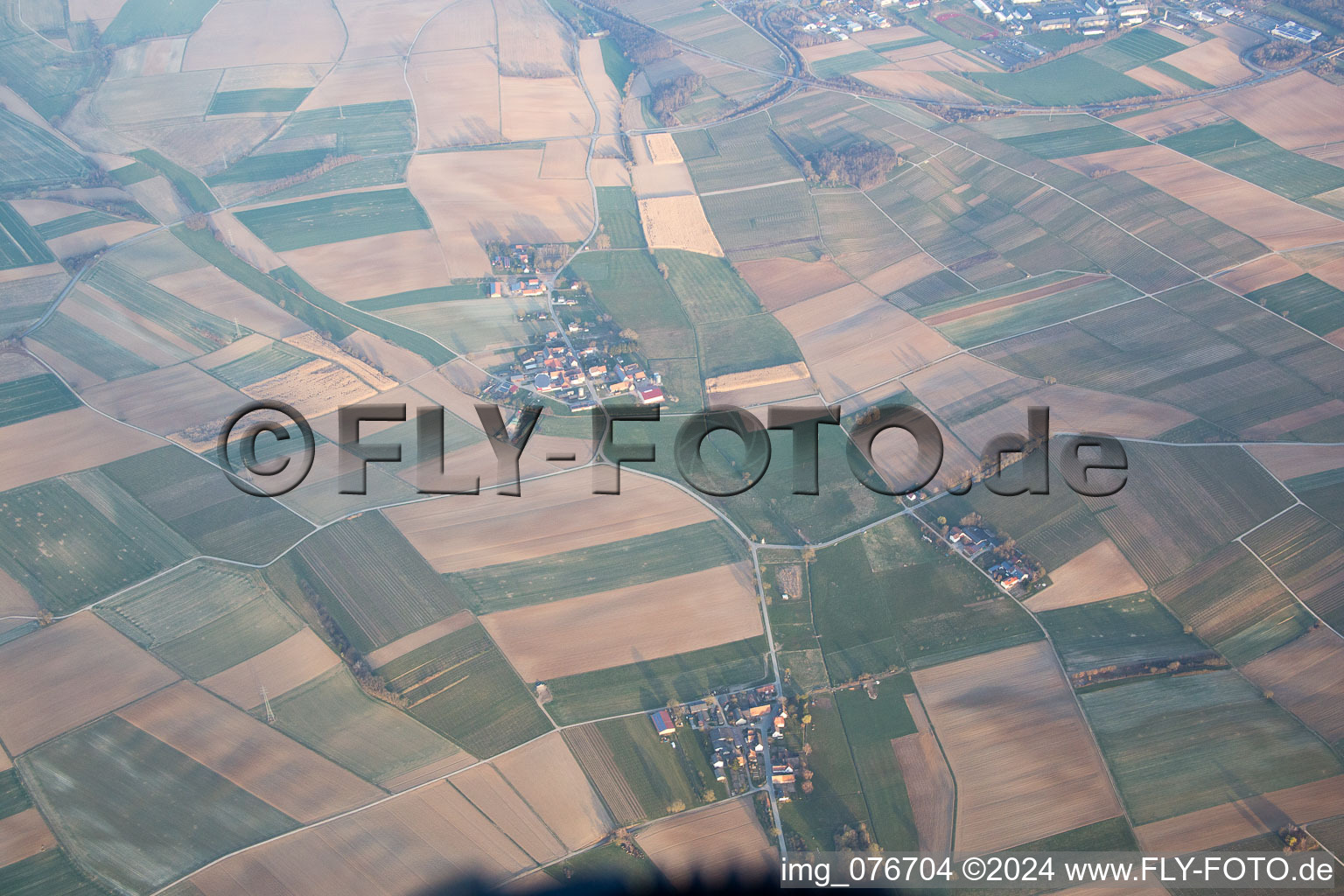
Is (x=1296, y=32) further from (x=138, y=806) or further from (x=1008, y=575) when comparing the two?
(x=138, y=806)

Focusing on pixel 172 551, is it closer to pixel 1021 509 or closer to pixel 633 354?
pixel 633 354

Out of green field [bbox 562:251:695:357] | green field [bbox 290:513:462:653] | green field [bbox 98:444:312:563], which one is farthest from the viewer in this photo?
green field [bbox 562:251:695:357]

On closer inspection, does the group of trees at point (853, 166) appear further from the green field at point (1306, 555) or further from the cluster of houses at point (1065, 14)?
the green field at point (1306, 555)

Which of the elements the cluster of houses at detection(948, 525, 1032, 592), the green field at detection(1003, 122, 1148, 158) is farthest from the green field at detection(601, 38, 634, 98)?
the cluster of houses at detection(948, 525, 1032, 592)

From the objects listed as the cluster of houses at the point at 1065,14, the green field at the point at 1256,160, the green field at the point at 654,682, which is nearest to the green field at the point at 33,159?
the green field at the point at 654,682

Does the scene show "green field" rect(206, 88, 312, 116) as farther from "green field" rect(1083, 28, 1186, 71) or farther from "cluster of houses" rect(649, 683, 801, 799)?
"green field" rect(1083, 28, 1186, 71)

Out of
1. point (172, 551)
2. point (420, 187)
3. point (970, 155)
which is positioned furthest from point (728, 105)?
point (172, 551)
